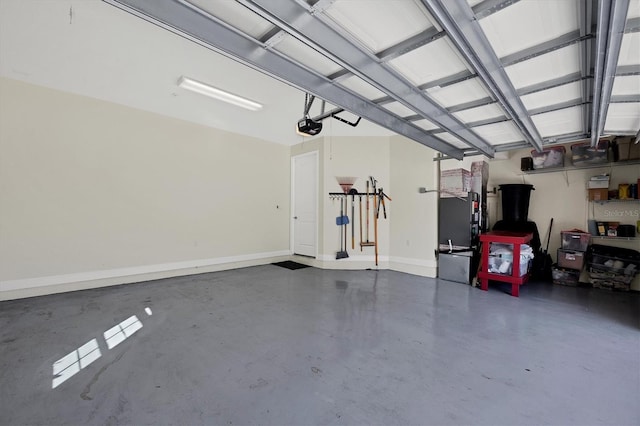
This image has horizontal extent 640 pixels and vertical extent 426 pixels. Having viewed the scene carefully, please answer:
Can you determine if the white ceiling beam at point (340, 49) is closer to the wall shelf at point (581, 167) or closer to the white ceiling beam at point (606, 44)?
the white ceiling beam at point (606, 44)

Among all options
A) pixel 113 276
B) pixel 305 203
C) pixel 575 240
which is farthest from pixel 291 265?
pixel 575 240

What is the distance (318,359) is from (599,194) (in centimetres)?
543

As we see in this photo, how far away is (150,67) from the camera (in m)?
3.19

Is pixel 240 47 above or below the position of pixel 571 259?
above

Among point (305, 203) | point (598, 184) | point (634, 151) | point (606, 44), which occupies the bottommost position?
point (305, 203)

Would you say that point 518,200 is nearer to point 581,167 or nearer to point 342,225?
point 581,167

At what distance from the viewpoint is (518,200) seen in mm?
5016

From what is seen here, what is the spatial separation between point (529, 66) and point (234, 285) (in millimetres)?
4584

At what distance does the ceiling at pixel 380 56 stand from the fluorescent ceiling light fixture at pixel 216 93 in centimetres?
14

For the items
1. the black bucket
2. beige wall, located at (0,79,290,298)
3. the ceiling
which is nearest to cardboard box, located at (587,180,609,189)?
the black bucket

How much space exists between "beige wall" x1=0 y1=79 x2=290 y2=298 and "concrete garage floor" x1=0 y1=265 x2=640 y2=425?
2.19 feet

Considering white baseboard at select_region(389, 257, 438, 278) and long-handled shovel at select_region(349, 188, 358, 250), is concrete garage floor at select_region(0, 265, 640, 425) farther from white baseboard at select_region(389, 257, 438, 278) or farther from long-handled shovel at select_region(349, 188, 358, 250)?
long-handled shovel at select_region(349, 188, 358, 250)

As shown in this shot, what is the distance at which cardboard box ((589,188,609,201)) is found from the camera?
4375mm

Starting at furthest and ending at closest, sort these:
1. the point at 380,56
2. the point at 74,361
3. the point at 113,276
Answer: the point at 113,276 → the point at 74,361 → the point at 380,56
